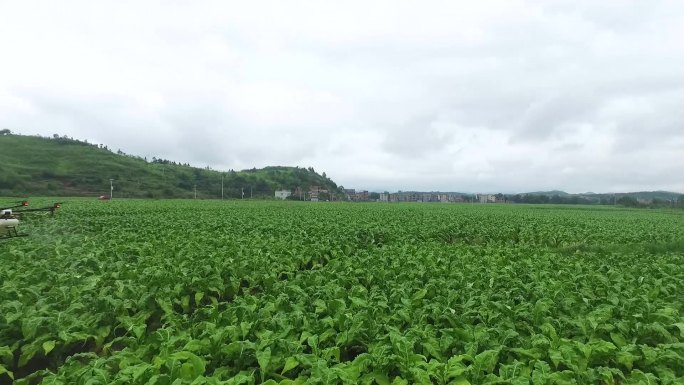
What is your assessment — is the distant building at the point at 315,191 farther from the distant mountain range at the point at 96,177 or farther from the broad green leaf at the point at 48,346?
the broad green leaf at the point at 48,346

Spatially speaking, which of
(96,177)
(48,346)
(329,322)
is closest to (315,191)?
(96,177)

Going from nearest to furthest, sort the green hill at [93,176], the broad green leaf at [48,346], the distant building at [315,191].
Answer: the broad green leaf at [48,346]
the green hill at [93,176]
the distant building at [315,191]

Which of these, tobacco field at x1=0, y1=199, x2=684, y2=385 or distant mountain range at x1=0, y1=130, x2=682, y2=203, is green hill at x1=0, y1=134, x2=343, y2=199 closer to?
distant mountain range at x1=0, y1=130, x2=682, y2=203

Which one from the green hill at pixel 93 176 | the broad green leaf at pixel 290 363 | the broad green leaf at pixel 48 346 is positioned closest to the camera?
the broad green leaf at pixel 290 363

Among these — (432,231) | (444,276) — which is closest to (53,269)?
(444,276)

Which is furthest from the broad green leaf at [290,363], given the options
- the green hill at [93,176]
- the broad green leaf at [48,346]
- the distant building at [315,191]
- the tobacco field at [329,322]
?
the distant building at [315,191]

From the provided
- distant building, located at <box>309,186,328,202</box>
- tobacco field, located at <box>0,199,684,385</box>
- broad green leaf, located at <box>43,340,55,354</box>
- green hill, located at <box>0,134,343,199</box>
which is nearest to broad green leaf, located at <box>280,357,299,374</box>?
tobacco field, located at <box>0,199,684,385</box>

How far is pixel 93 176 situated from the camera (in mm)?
122125

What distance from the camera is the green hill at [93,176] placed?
4301 inches

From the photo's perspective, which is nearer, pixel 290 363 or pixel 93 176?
pixel 290 363

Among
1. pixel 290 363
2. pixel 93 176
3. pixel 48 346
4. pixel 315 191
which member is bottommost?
pixel 48 346

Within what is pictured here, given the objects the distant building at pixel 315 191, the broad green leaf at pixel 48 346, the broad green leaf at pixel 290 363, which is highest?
the distant building at pixel 315 191

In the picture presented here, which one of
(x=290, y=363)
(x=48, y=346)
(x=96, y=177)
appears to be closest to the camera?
(x=290, y=363)

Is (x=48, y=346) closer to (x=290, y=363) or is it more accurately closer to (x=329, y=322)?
(x=290, y=363)
